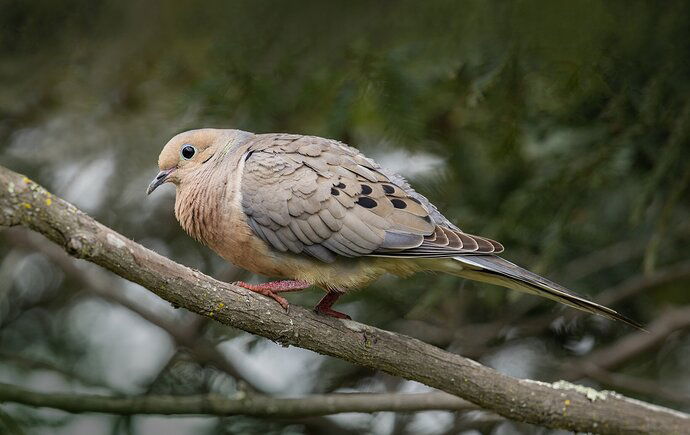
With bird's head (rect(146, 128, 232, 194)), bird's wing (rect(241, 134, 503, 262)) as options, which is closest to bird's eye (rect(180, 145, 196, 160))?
bird's head (rect(146, 128, 232, 194))

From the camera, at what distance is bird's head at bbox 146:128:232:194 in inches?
134

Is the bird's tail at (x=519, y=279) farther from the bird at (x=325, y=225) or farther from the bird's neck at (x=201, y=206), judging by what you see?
the bird's neck at (x=201, y=206)

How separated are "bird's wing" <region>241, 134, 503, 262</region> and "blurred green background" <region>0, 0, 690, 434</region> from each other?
1.72ft

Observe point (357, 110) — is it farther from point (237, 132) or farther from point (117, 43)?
point (117, 43)

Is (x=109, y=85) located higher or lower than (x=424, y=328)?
higher

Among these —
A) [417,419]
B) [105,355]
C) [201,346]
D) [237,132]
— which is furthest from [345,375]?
[237,132]

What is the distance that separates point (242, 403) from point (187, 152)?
3.63 ft

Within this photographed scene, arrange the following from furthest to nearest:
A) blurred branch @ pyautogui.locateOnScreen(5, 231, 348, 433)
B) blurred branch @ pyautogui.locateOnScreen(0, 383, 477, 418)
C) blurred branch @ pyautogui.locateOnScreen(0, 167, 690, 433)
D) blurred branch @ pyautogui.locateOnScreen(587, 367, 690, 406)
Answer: blurred branch @ pyautogui.locateOnScreen(5, 231, 348, 433) < blurred branch @ pyautogui.locateOnScreen(587, 367, 690, 406) < blurred branch @ pyautogui.locateOnScreen(0, 383, 477, 418) < blurred branch @ pyautogui.locateOnScreen(0, 167, 690, 433)

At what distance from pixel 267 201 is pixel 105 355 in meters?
2.23

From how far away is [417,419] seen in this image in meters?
4.55

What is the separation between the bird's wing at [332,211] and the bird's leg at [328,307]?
136 mm

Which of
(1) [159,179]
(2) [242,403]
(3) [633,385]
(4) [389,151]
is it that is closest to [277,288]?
(1) [159,179]

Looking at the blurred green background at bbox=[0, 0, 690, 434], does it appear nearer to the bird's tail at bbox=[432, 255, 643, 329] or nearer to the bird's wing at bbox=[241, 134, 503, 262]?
the bird's wing at bbox=[241, 134, 503, 262]

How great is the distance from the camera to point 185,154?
3.43 meters
